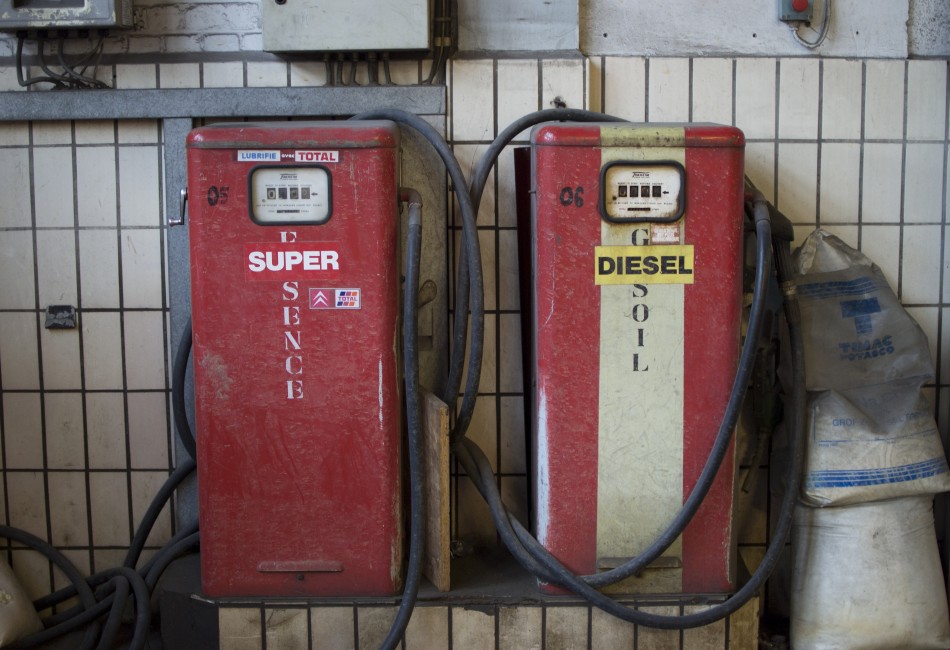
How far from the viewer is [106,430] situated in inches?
104

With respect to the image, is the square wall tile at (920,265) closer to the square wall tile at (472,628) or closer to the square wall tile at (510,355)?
the square wall tile at (510,355)

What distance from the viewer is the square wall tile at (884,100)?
2551mm

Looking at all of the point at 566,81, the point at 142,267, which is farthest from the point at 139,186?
the point at 566,81

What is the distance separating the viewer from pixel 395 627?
210 cm

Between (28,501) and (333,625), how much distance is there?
1.10 meters

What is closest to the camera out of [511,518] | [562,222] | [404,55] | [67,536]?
[562,222]

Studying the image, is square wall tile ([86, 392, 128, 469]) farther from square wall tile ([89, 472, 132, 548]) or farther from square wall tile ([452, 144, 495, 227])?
square wall tile ([452, 144, 495, 227])

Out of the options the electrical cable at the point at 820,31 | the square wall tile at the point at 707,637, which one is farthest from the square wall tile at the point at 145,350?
the electrical cable at the point at 820,31

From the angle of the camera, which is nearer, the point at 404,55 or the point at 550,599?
the point at 550,599

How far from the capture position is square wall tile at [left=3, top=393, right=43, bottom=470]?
2.63 m

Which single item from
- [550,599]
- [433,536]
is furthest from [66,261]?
[550,599]

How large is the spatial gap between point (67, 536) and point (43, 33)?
146cm

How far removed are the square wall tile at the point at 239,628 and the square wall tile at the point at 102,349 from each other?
82 cm

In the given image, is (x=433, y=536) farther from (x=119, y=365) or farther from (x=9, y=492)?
(x=9, y=492)
